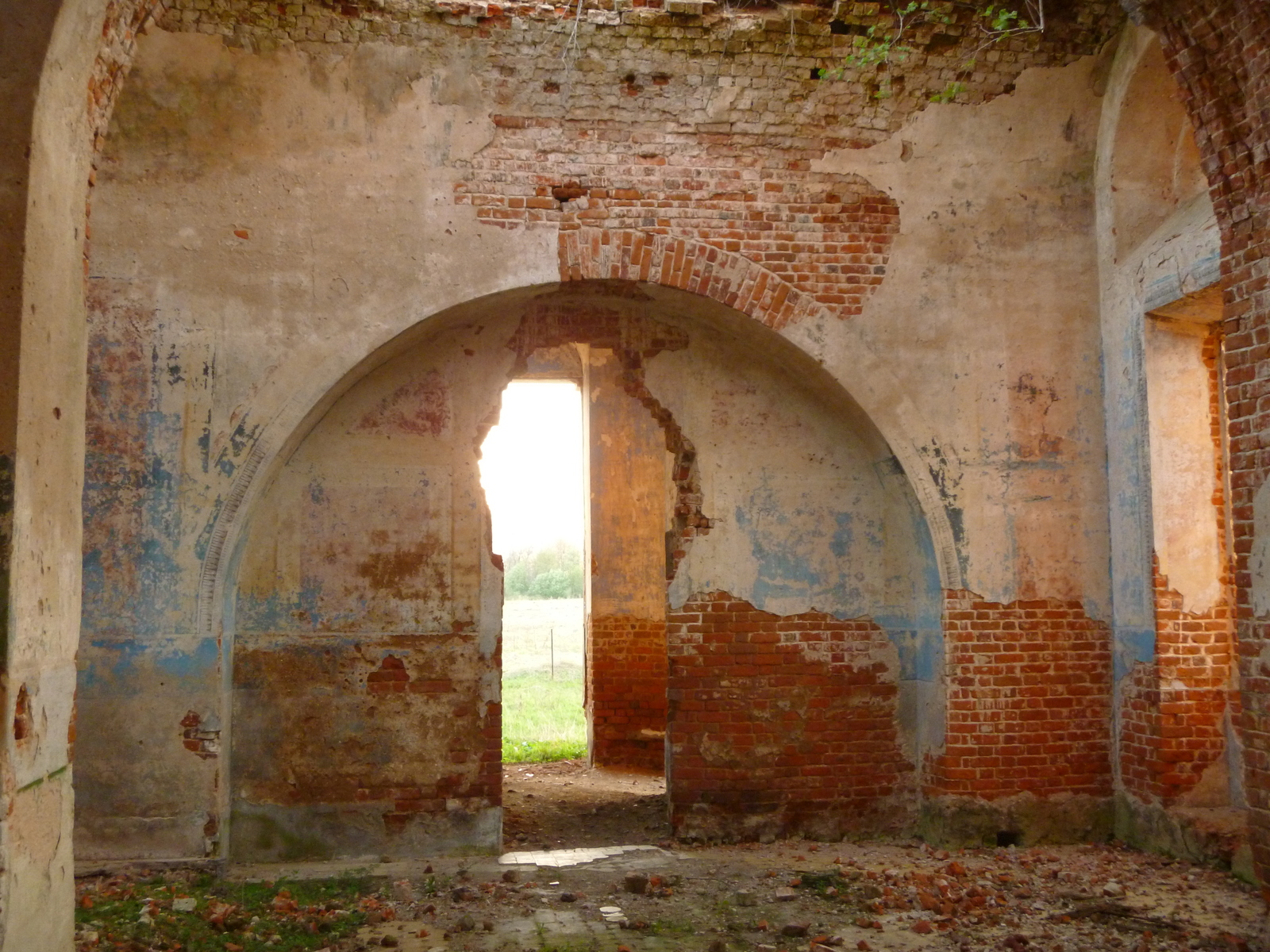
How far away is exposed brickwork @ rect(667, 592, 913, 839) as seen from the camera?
23.0ft

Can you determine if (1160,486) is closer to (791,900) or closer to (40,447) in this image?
(791,900)

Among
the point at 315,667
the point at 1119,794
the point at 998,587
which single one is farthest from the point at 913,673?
the point at 315,667

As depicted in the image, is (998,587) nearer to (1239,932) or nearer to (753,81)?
(1239,932)

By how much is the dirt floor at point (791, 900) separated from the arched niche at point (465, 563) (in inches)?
18.1

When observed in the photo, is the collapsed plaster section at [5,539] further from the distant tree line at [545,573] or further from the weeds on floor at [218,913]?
the distant tree line at [545,573]

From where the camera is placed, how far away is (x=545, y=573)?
2711cm

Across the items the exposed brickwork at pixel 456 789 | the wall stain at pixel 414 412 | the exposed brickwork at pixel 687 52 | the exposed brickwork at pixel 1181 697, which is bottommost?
the exposed brickwork at pixel 456 789

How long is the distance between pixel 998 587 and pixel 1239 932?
90.9 inches

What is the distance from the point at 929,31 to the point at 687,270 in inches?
80.0

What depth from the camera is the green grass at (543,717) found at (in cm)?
1067

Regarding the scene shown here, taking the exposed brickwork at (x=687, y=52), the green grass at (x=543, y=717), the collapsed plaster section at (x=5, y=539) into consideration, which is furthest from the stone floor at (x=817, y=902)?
the exposed brickwork at (x=687, y=52)

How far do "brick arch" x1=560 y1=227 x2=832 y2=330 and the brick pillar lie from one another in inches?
134

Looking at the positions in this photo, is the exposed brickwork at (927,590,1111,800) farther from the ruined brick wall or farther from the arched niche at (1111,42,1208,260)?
the ruined brick wall

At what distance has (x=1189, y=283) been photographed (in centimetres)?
611
